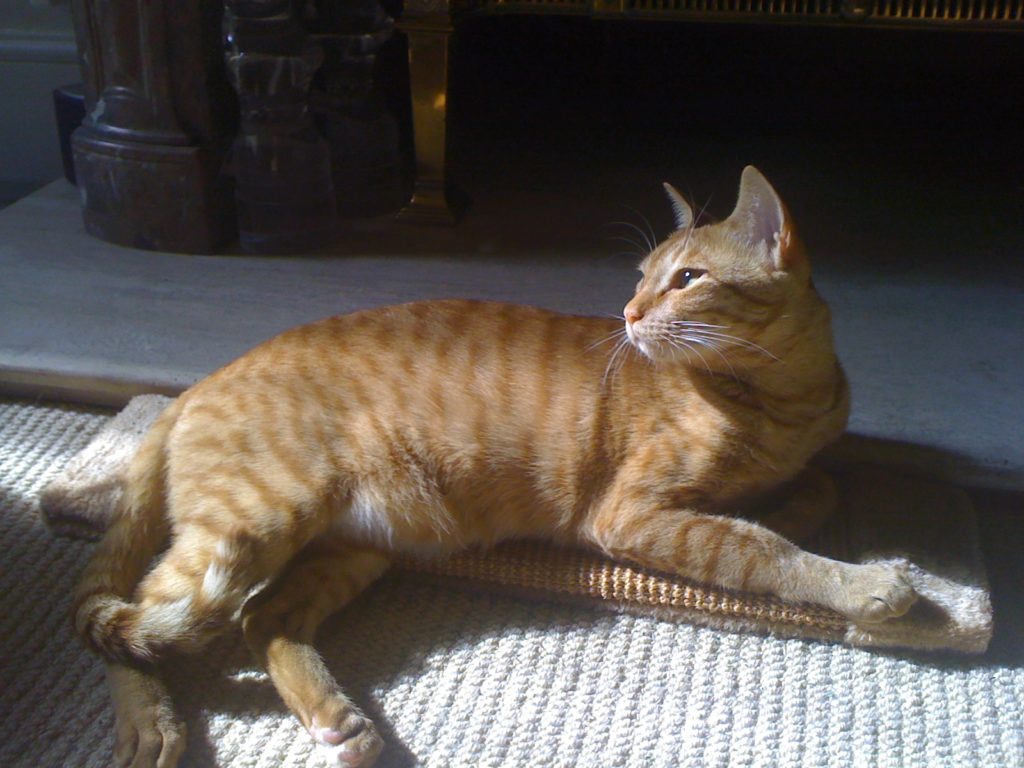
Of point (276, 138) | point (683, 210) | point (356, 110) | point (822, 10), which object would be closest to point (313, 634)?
point (683, 210)

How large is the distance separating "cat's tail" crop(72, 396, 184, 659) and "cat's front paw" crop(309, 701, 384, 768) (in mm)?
225

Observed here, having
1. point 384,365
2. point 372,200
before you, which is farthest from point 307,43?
point 384,365

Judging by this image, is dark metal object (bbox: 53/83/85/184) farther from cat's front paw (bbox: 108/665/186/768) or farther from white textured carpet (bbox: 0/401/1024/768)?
cat's front paw (bbox: 108/665/186/768)

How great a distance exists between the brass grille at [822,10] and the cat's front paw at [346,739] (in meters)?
1.58

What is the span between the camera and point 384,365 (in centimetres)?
137

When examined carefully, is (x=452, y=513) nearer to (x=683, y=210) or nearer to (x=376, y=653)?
(x=376, y=653)

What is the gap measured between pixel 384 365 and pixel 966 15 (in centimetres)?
140

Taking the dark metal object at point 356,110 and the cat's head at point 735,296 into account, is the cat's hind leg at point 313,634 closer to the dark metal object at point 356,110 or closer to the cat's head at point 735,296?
the cat's head at point 735,296

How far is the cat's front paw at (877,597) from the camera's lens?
1191 millimetres

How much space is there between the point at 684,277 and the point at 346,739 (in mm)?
688

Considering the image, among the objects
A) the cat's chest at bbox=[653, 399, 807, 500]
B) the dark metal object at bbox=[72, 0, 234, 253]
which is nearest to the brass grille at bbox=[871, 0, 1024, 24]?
the cat's chest at bbox=[653, 399, 807, 500]

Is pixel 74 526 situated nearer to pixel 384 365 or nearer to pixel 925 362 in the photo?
pixel 384 365

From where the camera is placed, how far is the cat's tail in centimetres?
114

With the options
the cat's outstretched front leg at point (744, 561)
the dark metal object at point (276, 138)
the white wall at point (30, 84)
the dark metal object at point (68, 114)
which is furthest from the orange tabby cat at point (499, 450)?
the white wall at point (30, 84)
